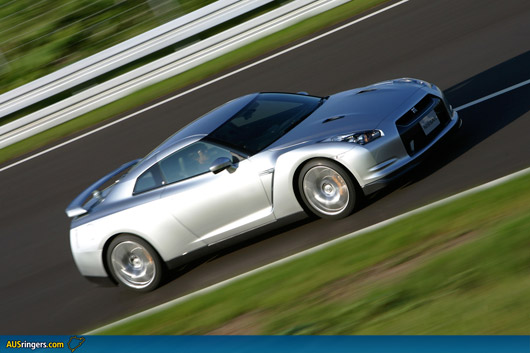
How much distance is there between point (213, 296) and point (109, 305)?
179cm

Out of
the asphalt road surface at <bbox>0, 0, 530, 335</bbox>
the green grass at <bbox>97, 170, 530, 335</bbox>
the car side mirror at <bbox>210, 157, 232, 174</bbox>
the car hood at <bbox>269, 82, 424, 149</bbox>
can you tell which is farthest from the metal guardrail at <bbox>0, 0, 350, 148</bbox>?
the green grass at <bbox>97, 170, 530, 335</bbox>

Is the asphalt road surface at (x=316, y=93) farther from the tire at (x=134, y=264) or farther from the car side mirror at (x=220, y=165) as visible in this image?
the car side mirror at (x=220, y=165)

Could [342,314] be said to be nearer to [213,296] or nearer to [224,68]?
[213,296]

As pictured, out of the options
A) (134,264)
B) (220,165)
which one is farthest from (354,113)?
(134,264)

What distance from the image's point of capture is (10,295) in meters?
9.88

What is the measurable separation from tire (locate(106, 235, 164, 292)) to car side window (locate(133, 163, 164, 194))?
570 millimetres

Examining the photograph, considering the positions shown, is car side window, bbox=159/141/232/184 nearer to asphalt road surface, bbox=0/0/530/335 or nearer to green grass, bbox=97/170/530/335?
asphalt road surface, bbox=0/0/530/335

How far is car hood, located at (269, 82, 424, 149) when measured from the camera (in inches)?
318

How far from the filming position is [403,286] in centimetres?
606

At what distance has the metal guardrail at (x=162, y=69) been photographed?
16438 millimetres

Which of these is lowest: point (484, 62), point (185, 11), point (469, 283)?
point (469, 283)

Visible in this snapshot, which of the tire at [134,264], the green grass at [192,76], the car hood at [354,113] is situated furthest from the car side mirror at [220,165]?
the green grass at [192,76]

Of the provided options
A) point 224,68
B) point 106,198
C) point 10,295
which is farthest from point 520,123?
point 224,68

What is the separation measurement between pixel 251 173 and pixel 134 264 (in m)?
1.82
